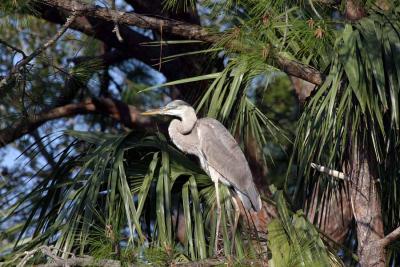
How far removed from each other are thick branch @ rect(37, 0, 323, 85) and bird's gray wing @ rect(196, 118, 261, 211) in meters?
0.43

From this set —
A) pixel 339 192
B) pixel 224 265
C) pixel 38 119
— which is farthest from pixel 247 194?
pixel 38 119

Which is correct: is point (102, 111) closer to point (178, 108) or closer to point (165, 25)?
point (178, 108)

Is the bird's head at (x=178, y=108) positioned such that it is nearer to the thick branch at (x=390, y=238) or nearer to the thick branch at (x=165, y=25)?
the thick branch at (x=165, y=25)

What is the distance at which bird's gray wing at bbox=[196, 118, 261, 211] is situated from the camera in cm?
405

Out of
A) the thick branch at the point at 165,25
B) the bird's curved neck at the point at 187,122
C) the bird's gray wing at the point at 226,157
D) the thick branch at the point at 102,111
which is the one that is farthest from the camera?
the thick branch at the point at 102,111

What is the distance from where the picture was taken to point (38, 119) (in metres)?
5.17

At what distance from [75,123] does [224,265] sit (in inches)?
151

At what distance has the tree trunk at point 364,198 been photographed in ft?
11.8

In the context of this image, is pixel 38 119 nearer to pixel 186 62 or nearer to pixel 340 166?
pixel 186 62

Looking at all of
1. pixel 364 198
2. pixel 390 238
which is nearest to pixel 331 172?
pixel 364 198

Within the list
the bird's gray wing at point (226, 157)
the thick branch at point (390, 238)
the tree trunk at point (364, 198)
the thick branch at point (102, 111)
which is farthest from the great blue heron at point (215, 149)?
the thick branch at point (102, 111)

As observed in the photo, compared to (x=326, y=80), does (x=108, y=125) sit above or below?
below

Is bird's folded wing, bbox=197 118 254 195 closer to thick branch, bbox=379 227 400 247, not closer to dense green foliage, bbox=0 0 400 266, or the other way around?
dense green foliage, bbox=0 0 400 266

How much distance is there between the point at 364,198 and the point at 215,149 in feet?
3.06
